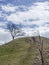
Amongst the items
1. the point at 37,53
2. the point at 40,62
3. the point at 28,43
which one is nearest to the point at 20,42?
the point at 28,43

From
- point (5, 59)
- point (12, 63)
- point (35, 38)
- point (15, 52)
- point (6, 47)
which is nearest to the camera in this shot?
point (12, 63)

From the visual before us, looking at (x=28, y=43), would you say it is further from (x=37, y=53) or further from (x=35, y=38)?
(x=37, y=53)

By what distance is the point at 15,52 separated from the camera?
297ft

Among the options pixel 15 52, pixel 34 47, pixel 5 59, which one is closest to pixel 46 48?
pixel 34 47

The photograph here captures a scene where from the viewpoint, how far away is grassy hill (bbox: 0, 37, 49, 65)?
7899 centimetres

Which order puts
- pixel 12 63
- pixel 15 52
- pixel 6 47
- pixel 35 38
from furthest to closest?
pixel 35 38, pixel 6 47, pixel 15 52, pixel 12 63

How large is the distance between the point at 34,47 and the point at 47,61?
14899 millimetres

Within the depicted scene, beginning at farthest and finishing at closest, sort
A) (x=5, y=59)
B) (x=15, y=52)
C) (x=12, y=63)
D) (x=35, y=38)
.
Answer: (x=35, y=38)
(x=15, y=52)
(x=5, y=59)
(x=12, y=63)

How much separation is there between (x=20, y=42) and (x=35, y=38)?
821 cm

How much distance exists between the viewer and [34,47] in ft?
308

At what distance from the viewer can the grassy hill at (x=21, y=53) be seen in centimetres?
7899

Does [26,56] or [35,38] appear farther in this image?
[35,38]

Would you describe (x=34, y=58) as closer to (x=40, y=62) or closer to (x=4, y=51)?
(x=40, y=62)

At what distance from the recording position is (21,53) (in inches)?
3467
